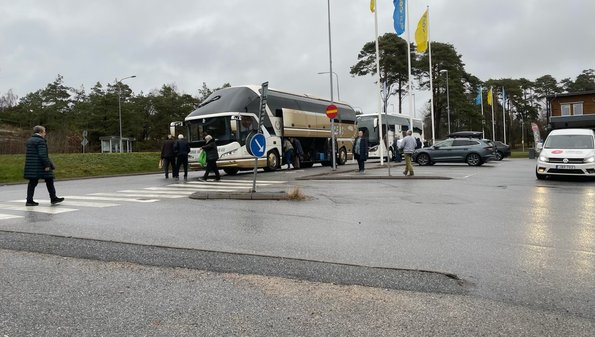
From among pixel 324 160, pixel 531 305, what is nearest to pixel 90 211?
pixel 531 305

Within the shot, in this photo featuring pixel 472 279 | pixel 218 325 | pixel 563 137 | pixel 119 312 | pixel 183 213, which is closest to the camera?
pixel 218 325

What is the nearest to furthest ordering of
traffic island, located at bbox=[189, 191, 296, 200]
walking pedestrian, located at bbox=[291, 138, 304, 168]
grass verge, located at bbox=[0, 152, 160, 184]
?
traffic island, located at bbox=[189, 191, 296, 200] < grass verge, located at bbox=[0, 152, 160, 184] < walking pedestrian, located at bbox=[291, 138, 304, 168]

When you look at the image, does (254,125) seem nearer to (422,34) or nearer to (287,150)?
(287,150)

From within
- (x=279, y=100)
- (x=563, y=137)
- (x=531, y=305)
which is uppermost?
(x=279, y=100)

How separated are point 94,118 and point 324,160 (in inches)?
1733

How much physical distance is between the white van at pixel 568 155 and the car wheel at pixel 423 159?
9.64 m

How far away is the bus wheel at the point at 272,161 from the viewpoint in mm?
22797

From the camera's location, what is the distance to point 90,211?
32.5 ft

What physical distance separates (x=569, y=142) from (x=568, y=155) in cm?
111

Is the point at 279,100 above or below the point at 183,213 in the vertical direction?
above

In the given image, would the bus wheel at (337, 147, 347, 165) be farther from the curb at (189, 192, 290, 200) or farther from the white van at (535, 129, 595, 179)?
the curb at (189, 192, 290, 200)

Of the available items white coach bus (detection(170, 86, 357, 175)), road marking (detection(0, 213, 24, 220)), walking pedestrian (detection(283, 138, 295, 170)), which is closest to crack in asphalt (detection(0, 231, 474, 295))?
road marking (detection(0, 213, 24, 220))

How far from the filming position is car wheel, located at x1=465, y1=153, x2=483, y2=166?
25.3 m

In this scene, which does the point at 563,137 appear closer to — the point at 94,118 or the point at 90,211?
the point at 90,211
